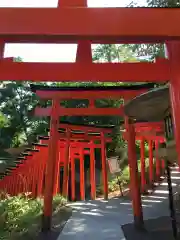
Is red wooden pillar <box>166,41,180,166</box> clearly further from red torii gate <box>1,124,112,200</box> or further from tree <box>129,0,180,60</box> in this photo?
red torii gate <box>1,124,112,200</box>

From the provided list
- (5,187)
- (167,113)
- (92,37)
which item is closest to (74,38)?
(92,37)

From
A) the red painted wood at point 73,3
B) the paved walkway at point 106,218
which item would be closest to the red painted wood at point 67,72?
the red painted wood at point 73,3

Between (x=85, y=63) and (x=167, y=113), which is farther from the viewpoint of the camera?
(x=167, y=113)

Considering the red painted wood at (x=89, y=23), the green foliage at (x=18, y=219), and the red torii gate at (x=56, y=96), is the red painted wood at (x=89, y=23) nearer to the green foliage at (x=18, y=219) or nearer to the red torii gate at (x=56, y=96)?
the green foliage at (x=18, y=219)

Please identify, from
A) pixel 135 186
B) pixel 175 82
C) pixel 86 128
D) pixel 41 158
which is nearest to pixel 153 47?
pixel 86 128

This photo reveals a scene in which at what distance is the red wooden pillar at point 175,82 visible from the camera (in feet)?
9.94

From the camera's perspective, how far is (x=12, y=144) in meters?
26.4

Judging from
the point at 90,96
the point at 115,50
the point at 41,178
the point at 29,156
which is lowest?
the point at 41,178

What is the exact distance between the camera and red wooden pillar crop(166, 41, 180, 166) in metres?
3.03

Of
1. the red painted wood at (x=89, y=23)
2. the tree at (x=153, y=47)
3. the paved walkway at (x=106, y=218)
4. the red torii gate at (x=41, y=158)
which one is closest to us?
the red painted wood at (x=89, y=23)

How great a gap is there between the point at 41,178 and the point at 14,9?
1203 centimetres

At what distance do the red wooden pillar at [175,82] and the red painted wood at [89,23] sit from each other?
0.41m

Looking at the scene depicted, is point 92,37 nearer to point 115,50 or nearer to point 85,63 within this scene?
point 85,63

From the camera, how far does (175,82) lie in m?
3.16
